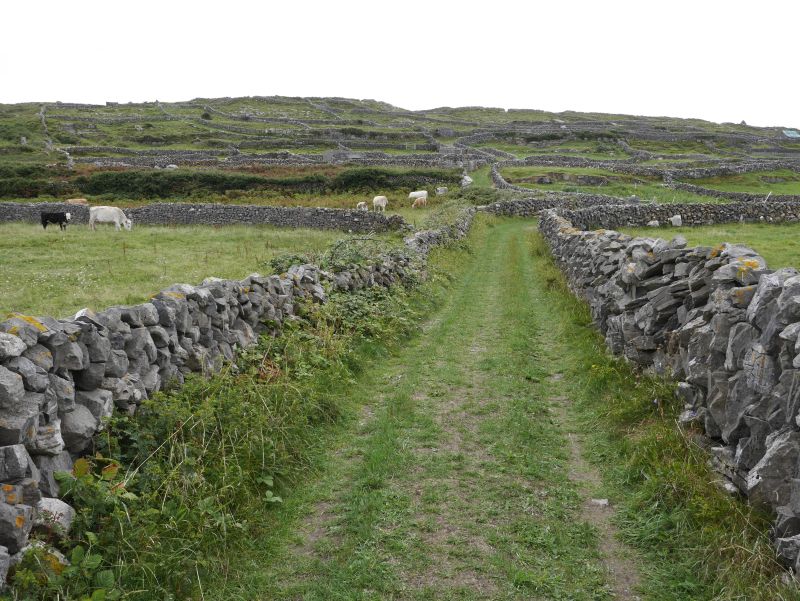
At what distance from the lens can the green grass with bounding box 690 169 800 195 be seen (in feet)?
159

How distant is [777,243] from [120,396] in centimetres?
1897

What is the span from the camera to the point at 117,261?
19422 millimetres

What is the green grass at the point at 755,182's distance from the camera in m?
48.4

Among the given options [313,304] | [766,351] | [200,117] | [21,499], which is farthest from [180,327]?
[200,117]

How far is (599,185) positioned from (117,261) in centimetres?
3984

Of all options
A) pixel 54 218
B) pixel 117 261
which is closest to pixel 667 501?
pixel 117 261

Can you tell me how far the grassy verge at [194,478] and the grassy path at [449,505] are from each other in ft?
0.99

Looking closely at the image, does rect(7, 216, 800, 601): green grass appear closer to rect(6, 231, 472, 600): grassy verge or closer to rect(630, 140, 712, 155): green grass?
rect(6, 231, 472, 600): grassy verge

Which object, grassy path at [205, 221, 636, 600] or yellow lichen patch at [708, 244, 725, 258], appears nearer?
grassy path at [205, 221, 636, 600]

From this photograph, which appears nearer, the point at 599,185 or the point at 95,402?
the point at 95,402

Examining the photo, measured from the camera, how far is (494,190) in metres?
43.8

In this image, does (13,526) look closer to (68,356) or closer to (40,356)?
(40,356)

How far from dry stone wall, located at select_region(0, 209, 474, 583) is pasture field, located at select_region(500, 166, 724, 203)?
3787 cm

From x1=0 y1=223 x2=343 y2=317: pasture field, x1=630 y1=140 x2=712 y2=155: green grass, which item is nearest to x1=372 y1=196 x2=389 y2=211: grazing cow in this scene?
x1=0 y1=223 x2=343 y2=317: pasture field
